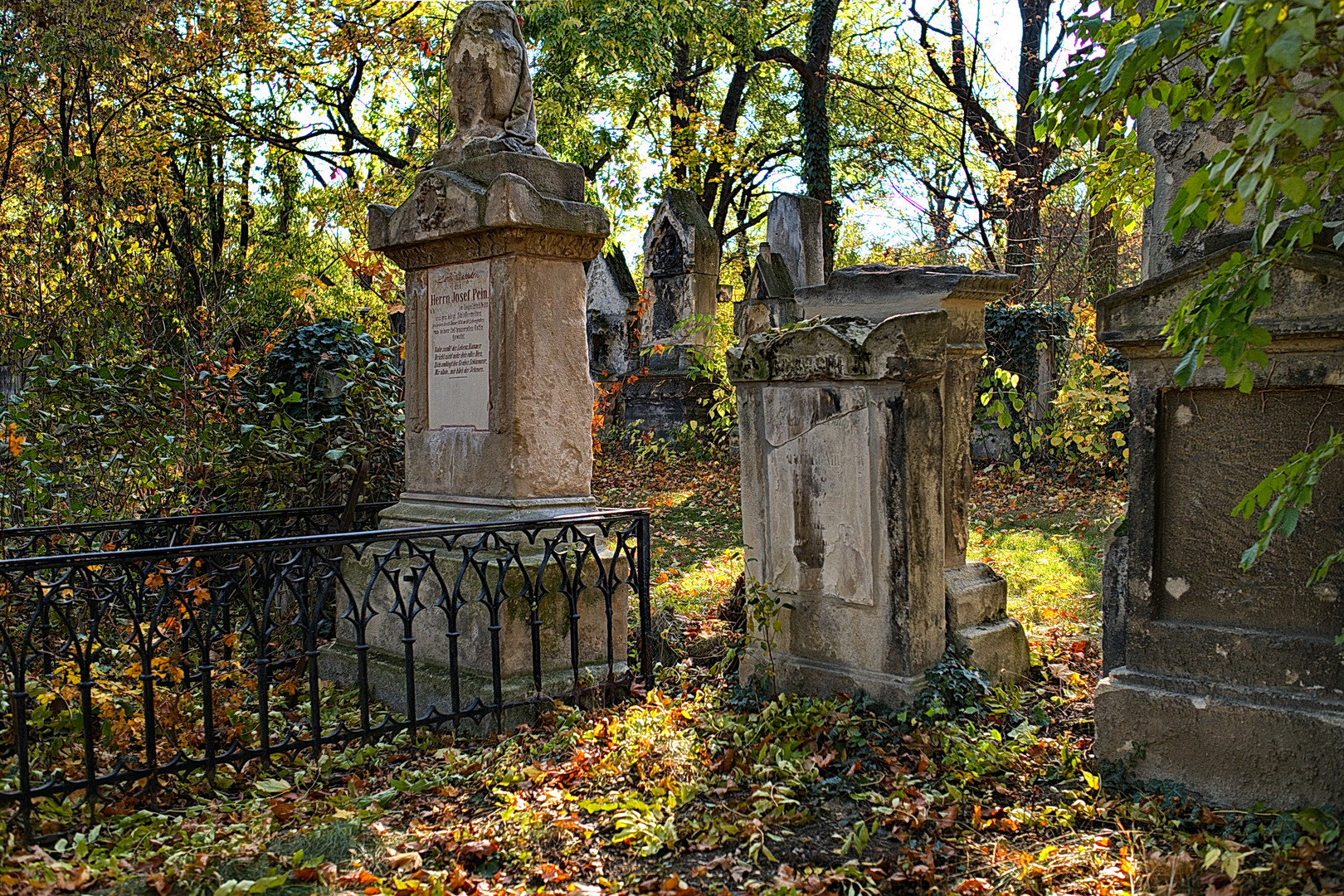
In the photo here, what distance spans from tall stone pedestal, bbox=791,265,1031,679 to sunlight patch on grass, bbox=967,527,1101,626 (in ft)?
2.85

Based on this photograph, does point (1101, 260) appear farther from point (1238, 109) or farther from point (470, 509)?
point (1238, 109)

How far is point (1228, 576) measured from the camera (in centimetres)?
372

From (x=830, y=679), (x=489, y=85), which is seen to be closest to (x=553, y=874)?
(x=830, y=679)

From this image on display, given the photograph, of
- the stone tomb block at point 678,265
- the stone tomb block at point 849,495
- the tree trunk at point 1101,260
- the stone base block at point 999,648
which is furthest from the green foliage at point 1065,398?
the stone tomb block at point 678,265

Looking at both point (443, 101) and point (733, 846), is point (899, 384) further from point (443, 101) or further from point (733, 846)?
point (443, 101)

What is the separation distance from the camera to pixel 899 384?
4.49 m

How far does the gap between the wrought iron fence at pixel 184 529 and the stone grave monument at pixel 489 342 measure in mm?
668

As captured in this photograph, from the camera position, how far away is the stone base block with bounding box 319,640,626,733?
16.5 ft

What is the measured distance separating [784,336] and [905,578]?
127 centimetres

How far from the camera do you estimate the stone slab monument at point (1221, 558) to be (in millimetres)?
3459

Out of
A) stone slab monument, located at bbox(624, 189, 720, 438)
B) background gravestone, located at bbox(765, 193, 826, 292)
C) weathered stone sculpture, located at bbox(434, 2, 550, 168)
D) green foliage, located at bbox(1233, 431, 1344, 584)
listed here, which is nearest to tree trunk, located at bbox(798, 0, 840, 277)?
stone slab monument, located at bbox(624, 189, 720, 438)

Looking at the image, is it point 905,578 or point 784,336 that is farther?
point 784,336

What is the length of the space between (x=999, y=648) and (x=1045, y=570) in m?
3.16

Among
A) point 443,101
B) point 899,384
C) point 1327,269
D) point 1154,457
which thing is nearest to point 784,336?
point 899,384
